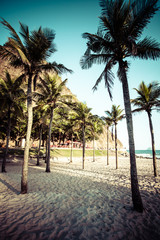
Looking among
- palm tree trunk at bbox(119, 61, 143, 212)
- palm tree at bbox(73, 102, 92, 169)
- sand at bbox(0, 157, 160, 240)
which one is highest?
palm tree at bbox(73, 102, 92, 169)

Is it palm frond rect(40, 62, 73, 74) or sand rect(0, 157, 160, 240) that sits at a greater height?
palm frond rect(40, 62, 73, 74)

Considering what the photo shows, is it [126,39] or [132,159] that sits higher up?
[126,39]

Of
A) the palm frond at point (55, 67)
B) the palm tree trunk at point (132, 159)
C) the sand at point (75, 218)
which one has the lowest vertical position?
the sand at point (75, 218)

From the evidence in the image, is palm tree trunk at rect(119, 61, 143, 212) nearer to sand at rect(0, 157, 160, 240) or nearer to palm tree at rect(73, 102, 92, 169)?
sand at rect(0, 157, 160, 240)

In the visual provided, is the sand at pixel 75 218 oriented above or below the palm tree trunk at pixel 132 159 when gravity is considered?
below

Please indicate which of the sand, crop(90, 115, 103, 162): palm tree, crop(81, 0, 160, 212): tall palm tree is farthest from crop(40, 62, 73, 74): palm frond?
crop(90, 115, 103, 162): palm tree

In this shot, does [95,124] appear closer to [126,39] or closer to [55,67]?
[55,67]

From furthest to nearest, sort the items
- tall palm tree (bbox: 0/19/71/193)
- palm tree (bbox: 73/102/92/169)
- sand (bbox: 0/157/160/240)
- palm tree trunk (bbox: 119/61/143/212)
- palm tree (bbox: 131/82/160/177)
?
palm tree (bbox: 73/102/92/169), palm tree (bbox: 131/82/160/177), tall palm tree (bbox: 0/19/71/193), palm tree trunk (bbox: 119/61/143/212), sand (bbox: 0/157/160/240)

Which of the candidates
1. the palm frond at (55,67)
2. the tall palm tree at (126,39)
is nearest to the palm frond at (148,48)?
the tall palm tree at (126,39)

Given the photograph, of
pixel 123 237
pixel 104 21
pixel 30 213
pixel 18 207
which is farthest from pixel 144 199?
pixel 104 21

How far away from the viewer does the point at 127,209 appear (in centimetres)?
422

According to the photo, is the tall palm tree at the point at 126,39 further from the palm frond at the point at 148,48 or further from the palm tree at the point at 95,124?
the palm tree at the point at 95,124

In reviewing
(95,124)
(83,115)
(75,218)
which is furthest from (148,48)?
(95,124)

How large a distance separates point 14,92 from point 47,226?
12.0 metres
